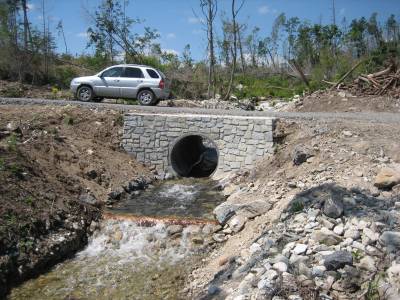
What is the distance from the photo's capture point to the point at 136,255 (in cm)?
816

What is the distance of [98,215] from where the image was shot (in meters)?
9.47

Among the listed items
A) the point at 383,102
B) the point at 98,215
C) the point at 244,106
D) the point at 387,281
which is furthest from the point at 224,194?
the point at 244,106

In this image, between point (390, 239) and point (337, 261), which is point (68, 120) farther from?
point (390, 239)

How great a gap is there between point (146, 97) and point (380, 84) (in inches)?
348

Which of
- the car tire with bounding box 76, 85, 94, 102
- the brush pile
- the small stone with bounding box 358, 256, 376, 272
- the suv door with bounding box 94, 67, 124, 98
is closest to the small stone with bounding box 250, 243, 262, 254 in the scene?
the small stone with bounding box 358, 256, 376, 272

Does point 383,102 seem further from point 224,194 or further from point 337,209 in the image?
point 337,209

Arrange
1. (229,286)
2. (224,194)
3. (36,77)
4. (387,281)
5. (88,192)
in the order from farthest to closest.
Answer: (36,77), (224,194), (88,192), (229,286), (387,281)

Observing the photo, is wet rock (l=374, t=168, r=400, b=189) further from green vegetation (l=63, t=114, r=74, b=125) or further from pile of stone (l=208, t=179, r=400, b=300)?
green vegetation (l=63, t=114, r=74, b=125)

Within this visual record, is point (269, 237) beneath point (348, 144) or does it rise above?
beneath

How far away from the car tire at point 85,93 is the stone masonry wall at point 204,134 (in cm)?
358

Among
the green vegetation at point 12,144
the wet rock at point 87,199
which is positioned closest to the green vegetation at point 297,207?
the wet rock at point 87,199

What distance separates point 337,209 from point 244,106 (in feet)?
45.3

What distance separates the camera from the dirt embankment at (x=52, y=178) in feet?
25.0

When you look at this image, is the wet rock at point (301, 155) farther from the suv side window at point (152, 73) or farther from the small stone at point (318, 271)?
the suv side window at point (152, 73)
